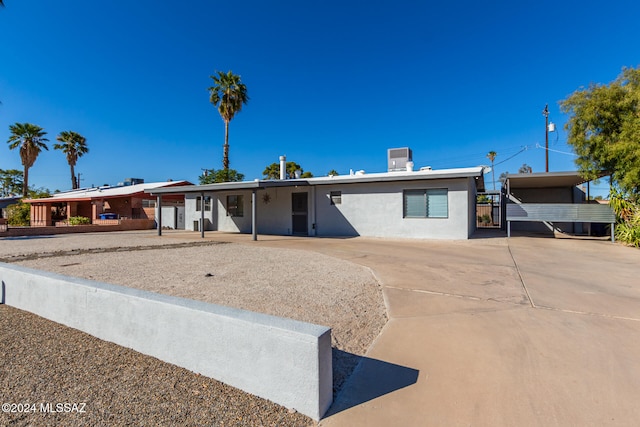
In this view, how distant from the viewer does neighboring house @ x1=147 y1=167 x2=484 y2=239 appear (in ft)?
38.1

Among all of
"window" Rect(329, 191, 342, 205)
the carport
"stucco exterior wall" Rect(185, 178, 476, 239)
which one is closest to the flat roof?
"stucco exterior wall" Rect(185, 178, 476, 239)

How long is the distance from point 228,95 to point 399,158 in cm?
1530

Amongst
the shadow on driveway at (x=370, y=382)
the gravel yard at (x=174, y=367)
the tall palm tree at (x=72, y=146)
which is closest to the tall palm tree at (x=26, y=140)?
the tall palm tree at (x=72, y=146)

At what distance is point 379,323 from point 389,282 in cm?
182

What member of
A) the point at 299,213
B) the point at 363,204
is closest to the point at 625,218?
the point at 363,204

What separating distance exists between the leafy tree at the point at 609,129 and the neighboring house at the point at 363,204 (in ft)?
12.2

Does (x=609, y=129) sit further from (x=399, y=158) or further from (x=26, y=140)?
(x=26, y=140)

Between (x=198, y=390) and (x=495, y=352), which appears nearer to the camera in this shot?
(x=198, y=390)

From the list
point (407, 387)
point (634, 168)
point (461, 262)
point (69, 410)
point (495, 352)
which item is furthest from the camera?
point (634, 168)

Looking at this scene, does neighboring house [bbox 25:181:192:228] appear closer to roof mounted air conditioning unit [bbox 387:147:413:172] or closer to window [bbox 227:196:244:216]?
window [bbox 227:196:244:216]

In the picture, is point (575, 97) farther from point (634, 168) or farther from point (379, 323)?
point (379, 323)

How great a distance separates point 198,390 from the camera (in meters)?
2.31

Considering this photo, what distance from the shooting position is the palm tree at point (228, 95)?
2356cm

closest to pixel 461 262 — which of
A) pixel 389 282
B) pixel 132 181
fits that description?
pixel 389 282
